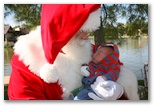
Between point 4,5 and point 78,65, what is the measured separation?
2.18 feet

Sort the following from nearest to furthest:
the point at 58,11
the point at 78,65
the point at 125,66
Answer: the point at 58,11, the point at 78,65, the point at 125,66

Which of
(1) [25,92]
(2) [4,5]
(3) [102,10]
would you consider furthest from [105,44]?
(2) [4,5]

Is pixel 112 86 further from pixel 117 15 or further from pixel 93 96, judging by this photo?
pixel 117 15

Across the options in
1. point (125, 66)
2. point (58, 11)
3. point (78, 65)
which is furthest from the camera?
point (125, 66)

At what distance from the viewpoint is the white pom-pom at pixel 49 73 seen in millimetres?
1538

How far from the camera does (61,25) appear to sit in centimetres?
151

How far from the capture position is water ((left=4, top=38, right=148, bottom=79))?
1783mm

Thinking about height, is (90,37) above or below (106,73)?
above

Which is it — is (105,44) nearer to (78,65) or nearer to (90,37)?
(90,37)

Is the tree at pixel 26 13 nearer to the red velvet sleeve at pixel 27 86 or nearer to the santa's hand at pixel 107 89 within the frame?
the red velvet sleeve at pixel 27 86

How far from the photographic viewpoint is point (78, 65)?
1661 millimetres

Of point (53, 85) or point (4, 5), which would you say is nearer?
point (53, 85)

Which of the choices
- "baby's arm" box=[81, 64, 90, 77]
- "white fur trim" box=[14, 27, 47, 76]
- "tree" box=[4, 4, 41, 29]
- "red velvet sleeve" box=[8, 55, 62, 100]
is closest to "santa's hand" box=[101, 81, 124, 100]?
"baby's arm" box=[81, 64, 90, 77]

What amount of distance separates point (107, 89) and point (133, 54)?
0.30 metres
